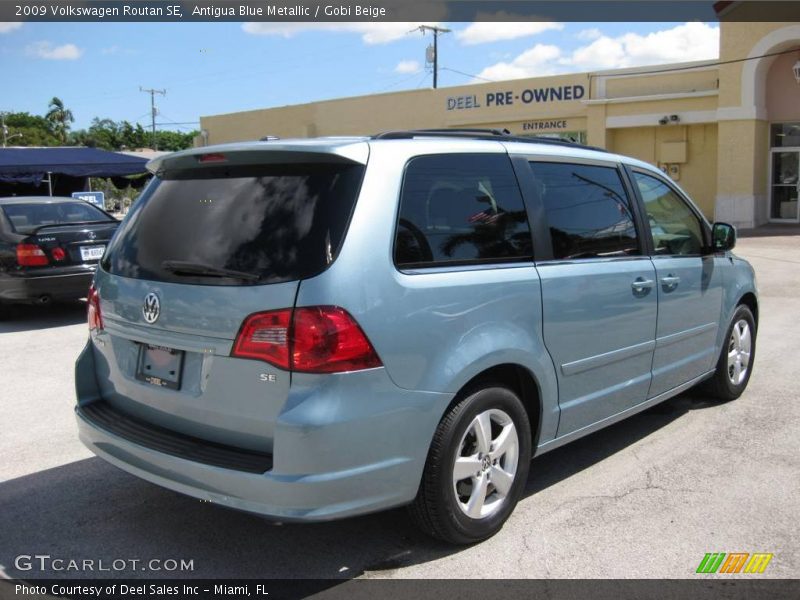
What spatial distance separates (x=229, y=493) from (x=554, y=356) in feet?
5.64

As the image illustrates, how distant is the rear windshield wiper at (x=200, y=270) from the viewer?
311 centimetres

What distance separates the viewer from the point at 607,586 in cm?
321

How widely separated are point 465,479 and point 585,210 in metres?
1.68

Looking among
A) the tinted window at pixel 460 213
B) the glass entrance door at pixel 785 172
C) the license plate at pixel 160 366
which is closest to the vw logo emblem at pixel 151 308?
the license plate at pixel 160 366

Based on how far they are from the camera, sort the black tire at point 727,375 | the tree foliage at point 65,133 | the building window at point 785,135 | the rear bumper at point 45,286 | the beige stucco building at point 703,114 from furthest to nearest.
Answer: the tree foliage at point 65,133 → the building window at point 785,135 → the beige stucco building at point 703,114 → the rear bumper at point 45,286 → the black tire at point 727,375

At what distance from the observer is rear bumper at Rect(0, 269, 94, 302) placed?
912cm

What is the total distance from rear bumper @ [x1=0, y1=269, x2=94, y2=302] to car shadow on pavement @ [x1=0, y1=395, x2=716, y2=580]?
5.28 meters

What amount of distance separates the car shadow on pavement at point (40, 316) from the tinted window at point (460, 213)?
24.7 ft

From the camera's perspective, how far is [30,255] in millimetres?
9156

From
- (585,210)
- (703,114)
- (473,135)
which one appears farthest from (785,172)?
(473,135)

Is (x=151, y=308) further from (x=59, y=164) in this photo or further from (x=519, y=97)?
(x=519, y=97)

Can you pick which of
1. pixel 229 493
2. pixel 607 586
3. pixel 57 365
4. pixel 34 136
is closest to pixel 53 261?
pixel 57 365

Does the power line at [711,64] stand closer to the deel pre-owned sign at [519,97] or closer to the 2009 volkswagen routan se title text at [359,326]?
the deel pre-owned sign at [519,97]

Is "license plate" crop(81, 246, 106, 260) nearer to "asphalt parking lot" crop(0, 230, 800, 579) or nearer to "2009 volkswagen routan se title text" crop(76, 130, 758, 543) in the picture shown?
"asphalt parking lot" crop(0, 230, 800, 579)
